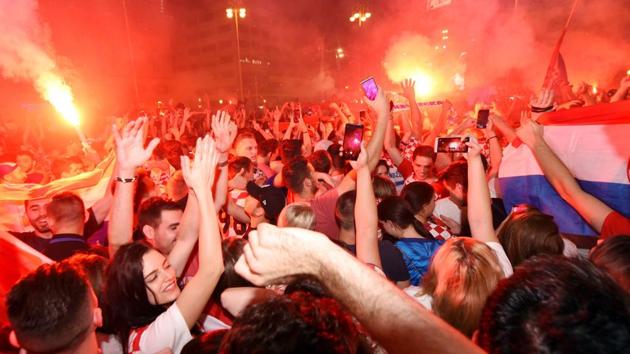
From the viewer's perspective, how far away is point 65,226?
129 inches

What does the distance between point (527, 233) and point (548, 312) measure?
6.82ft

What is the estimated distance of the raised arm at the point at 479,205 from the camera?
279cm

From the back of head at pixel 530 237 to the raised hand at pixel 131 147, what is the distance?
2.93m

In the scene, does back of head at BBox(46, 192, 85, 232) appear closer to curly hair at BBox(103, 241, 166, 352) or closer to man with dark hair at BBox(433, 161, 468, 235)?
curly hair at BBox(103, 241, 166, 352)

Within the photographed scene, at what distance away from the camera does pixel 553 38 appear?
56.0 feet

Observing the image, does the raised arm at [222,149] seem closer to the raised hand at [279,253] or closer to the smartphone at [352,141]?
the smartphone at [352,141]

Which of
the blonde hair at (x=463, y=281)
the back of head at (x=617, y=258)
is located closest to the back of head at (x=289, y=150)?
the blonde hair at (x=463, y=281)

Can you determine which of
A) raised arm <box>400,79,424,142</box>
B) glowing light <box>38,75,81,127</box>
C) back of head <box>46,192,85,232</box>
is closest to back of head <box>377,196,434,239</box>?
back of head <box>46,192,85,232</box>

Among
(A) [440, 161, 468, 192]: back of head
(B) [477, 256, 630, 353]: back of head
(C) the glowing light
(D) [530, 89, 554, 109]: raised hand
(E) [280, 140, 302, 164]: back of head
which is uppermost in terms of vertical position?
(C) the glowing light

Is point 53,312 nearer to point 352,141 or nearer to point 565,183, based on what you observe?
point 352,141

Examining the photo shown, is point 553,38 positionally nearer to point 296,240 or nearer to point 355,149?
point 355,149

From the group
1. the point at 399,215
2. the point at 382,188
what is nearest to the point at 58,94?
the point at 382,188

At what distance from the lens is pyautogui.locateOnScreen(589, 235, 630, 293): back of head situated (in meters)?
1.87

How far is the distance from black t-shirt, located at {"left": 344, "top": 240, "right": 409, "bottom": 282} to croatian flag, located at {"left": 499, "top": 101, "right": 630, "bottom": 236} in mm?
1686
